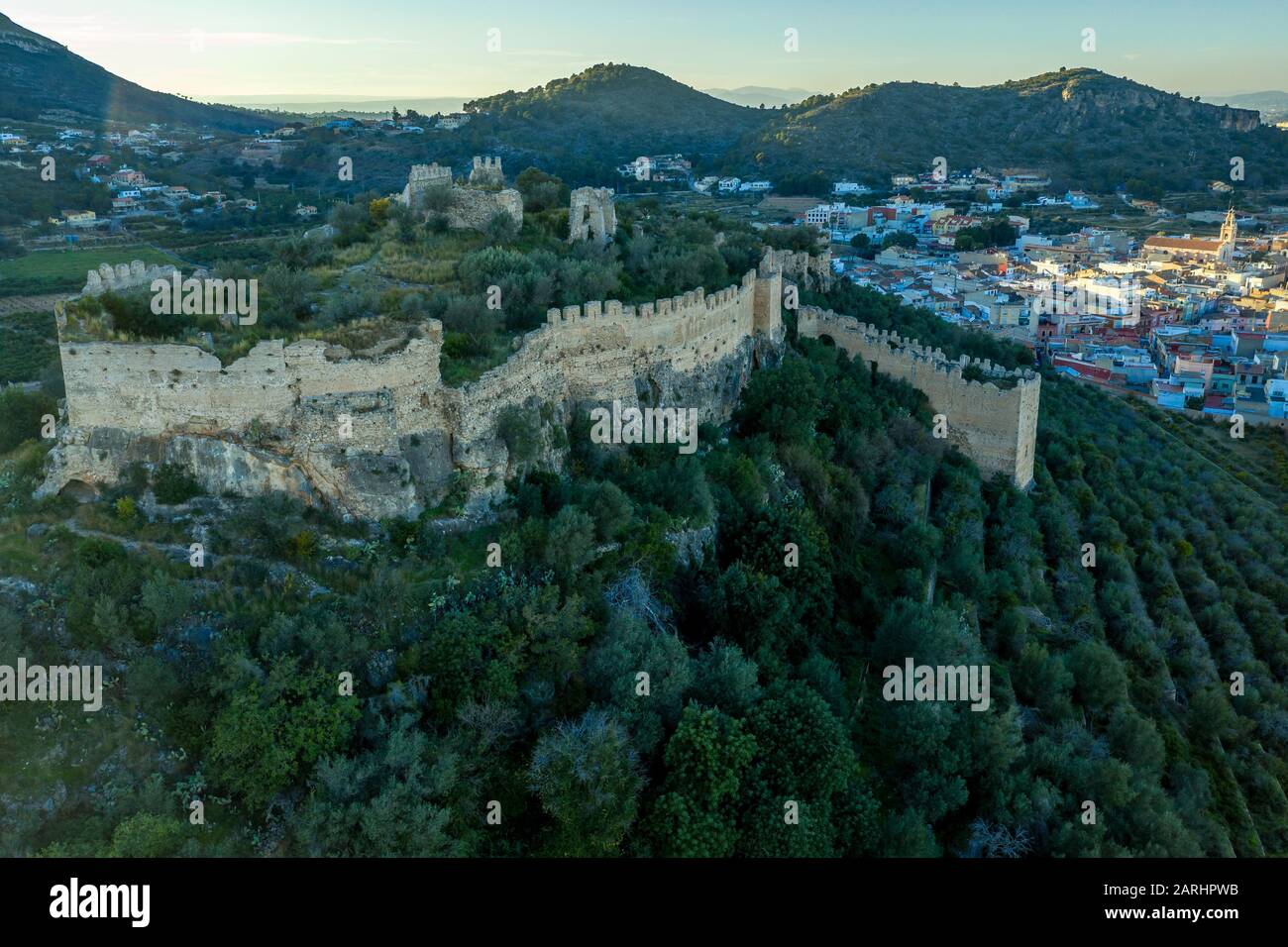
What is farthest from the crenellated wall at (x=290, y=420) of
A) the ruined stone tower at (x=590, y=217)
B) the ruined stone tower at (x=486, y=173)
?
the ruined stone tower at (x=486, y=173)

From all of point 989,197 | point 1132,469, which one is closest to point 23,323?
point 1132,469

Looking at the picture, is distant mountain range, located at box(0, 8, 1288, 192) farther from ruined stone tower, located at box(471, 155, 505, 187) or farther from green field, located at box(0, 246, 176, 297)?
ruined stone tower, located at box(471, 155, 505, 187)

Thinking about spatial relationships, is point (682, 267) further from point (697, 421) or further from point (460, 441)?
point (460, 441)

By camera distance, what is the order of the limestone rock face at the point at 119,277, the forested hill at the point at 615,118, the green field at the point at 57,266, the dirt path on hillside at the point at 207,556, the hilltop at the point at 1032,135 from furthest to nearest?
the hilltop at the point at 1032,135
the forested hill at the point at 615,118
the green field at the point at 57,266
the limestone rock face at the point at 119,277
the dirt path on hillside at the point at 207,556

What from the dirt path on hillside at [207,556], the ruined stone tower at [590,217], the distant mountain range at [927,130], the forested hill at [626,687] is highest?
the distant mountain range at [927,130]

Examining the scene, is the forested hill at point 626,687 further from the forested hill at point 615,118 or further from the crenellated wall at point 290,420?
the forested hill at point 615,118

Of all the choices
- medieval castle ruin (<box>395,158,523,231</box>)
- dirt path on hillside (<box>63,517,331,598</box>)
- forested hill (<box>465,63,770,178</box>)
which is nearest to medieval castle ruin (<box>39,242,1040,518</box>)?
dirt path on hillside (<box>63,517,331,598</box>)
